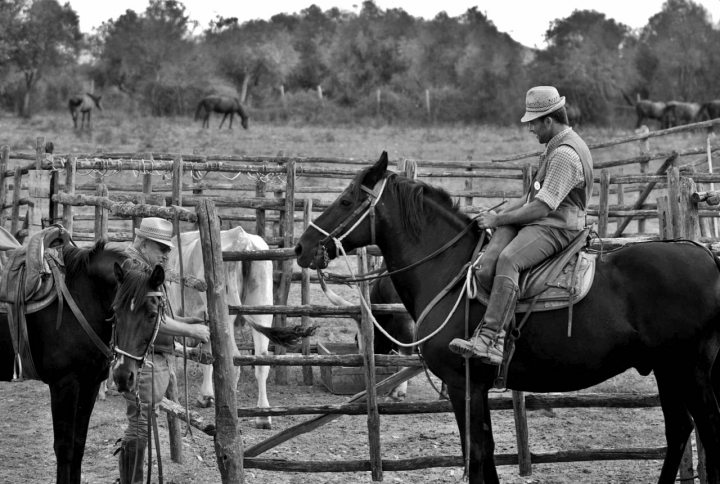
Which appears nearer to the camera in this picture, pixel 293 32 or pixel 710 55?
pixel 710 55

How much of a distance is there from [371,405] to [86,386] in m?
1.86

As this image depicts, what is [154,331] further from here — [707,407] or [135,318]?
[707,407]

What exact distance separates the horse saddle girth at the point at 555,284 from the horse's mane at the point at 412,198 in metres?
0.56

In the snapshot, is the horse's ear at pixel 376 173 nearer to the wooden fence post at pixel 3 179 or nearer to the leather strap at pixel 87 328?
the leather strap at pixel 87 328

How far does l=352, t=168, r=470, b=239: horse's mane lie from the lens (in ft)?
16.0

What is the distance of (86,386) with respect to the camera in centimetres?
496

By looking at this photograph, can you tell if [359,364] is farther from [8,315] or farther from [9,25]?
[9,25]

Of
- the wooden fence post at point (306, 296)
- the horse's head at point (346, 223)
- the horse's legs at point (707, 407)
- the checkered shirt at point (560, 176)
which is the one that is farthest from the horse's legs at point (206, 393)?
the horse's legs at point (707, 407)

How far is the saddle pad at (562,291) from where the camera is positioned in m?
4.57

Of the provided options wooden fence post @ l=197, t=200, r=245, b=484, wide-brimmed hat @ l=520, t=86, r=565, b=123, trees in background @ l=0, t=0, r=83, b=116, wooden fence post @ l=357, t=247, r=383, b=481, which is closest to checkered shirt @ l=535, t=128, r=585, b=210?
wide-brimmed hat @ l=520, t=86, r=565, b=123

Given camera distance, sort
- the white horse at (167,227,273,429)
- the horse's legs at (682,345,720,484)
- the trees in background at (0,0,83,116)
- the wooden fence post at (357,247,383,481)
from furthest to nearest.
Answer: the trees in background at (0,0,83,116)
the white horse at (167,227,273,429)
the wooden fence post at (357,247,383,481)
the horse's legs at (682,345,720,484)

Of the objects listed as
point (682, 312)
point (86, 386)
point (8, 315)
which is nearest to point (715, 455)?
point (682, 312)

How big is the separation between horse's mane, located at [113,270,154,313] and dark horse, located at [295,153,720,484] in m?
0.99

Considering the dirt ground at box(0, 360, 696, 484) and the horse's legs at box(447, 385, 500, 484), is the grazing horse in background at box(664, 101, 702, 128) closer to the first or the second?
the dirt ground at box(0, 360, 696, 484)
